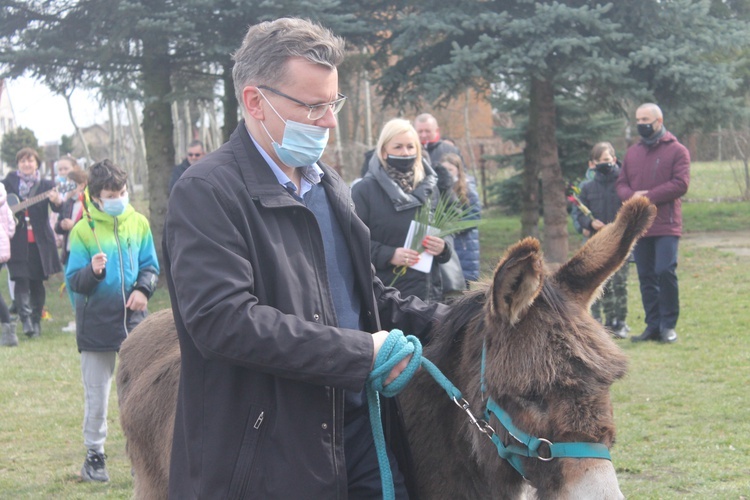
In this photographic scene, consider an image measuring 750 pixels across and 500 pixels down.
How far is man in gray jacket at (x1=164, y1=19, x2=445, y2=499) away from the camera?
2.22 meters

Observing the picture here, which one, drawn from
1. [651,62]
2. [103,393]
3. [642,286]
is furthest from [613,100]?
[103,393]

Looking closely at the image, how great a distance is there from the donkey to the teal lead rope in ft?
0.61

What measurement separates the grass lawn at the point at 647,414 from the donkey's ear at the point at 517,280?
3.60ft

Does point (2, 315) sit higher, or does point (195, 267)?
point (195, 267)

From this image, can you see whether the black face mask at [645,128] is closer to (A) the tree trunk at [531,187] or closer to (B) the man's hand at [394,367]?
(A) the tree trunk at [531,187]

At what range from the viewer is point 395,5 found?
14.1 m

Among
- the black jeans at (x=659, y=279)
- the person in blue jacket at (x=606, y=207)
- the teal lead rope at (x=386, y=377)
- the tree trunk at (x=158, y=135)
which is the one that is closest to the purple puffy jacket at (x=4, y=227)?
the tree trunk at (x=158, y=135)

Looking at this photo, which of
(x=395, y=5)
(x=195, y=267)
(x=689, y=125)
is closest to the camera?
(x=195, y=267)

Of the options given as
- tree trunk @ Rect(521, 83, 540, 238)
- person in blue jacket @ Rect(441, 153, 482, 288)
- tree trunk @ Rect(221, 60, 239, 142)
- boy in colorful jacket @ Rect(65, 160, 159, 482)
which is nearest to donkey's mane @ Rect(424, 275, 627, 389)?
boy in colorful jacket @ Rect(65, 160, 159, 482)

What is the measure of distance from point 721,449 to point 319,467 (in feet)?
14.8

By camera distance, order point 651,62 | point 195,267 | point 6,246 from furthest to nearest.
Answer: point 651,62
point 6,246
point 195,267

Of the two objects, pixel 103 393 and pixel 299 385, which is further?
pixel 103 393

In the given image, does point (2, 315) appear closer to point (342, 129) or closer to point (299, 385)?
point (299, 385)

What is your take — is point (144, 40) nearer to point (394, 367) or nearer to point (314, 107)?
point (314, 107)
